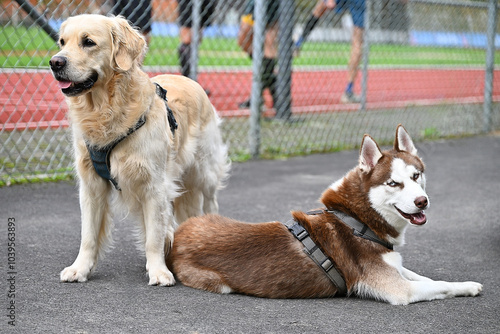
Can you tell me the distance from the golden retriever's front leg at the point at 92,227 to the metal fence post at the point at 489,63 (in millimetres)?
7892

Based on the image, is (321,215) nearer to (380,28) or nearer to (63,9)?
(63,9)

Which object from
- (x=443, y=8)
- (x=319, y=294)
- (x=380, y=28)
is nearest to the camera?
(x=319, y=294)

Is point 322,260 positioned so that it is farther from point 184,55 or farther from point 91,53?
point 184,55

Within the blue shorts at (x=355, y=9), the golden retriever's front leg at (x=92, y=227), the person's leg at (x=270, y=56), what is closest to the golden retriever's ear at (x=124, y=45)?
the golden retriever's front leg at (x=92, y=227)

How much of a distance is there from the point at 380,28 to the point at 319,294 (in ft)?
22.4

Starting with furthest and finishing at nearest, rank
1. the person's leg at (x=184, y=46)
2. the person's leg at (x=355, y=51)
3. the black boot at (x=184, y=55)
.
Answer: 1. the person's leg at (x=355, y=51)
2. the person's leg at (x=184, y=46)
3. the black boot at (x=184, y=55)

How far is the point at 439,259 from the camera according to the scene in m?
4.29

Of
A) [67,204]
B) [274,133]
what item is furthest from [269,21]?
[67,204]

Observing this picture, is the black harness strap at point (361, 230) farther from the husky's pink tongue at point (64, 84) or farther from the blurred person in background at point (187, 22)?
the blurred person in background at point (187, 22)

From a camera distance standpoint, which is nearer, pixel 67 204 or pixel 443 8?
pixel 67 204

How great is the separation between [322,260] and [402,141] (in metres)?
0.93

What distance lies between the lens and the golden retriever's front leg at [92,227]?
3617 millimetres

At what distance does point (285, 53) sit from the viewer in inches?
326

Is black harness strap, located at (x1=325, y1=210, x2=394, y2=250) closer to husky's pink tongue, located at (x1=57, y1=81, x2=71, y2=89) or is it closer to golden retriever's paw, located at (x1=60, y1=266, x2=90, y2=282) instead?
golden retriever's paw, located at (x1=60, y1=266, x2=90, y2=282)
